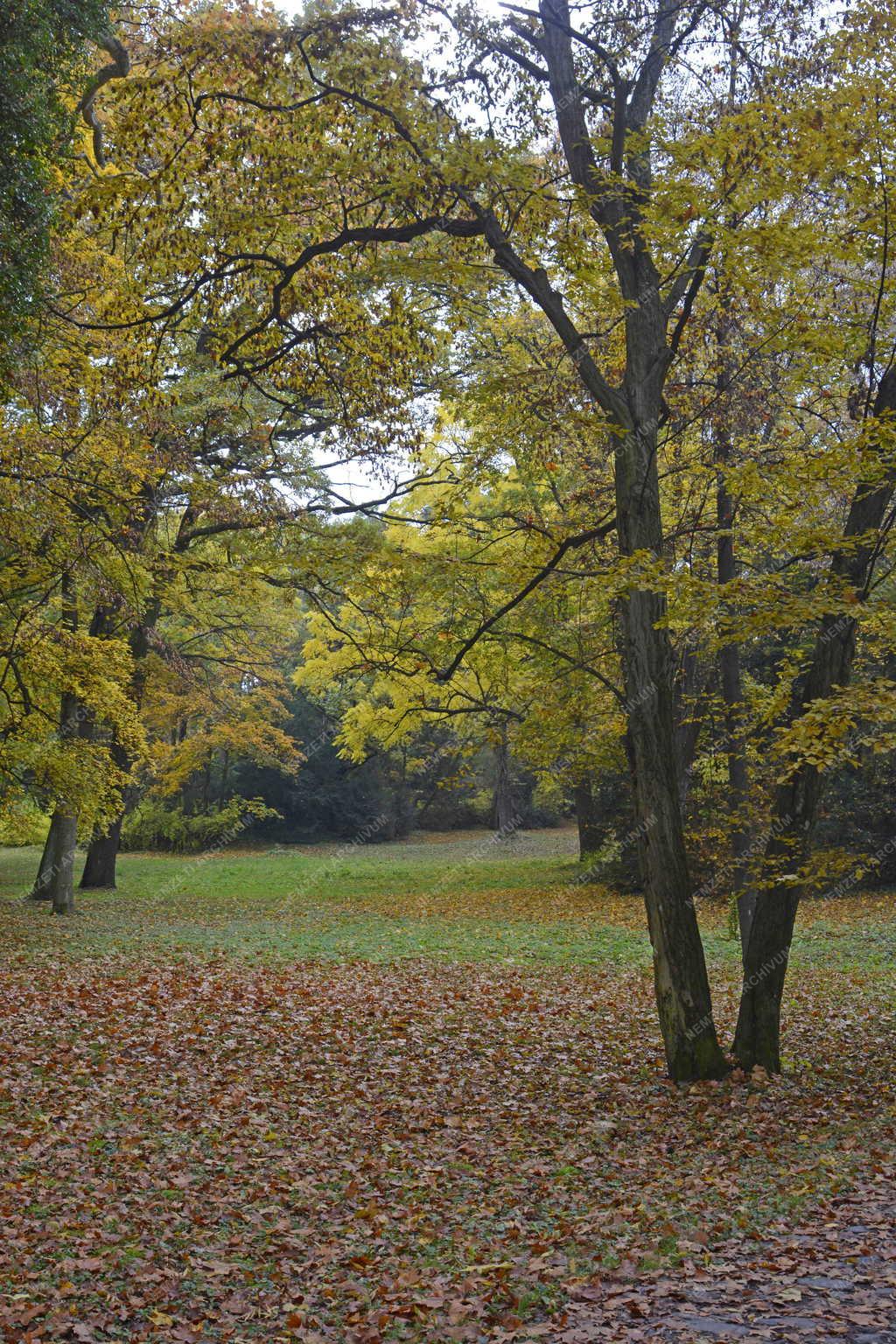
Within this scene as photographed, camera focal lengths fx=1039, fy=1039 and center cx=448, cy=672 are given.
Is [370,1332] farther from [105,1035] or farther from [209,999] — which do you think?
[209,999]

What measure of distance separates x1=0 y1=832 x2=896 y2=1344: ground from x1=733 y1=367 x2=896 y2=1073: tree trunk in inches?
17.8

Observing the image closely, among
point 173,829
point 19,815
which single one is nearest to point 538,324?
point 19,815

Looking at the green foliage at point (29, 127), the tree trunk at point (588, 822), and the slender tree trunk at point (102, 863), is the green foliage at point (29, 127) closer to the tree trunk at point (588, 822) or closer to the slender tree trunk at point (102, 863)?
the slender tree trunk at point (102, 863)

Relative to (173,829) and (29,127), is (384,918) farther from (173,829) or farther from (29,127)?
(173,829)

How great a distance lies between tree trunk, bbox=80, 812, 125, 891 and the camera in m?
22.8

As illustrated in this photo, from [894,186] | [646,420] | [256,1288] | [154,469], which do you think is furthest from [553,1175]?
[154,469]

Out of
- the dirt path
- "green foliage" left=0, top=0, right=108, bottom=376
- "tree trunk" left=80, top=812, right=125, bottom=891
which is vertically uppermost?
"green foliage" left=0, top=0, right=108, bottom=376

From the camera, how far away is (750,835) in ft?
38.8

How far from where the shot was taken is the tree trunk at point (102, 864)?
22.8m

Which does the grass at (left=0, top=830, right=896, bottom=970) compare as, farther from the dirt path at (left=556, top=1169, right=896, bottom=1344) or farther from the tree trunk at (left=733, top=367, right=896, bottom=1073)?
the dirt path at (left=556, top=1169, right=896, bottom=1344)

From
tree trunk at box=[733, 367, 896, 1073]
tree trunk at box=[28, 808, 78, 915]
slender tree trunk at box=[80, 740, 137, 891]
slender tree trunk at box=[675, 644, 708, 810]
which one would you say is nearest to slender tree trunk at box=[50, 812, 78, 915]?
tree trunk at box=[28, 808, 78, 915]

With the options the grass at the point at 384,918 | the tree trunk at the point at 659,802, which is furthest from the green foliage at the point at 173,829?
the tree trunk at the point at 659,802

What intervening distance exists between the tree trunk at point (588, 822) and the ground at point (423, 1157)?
36.8 ft

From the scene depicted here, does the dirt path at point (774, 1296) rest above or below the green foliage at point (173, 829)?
below
